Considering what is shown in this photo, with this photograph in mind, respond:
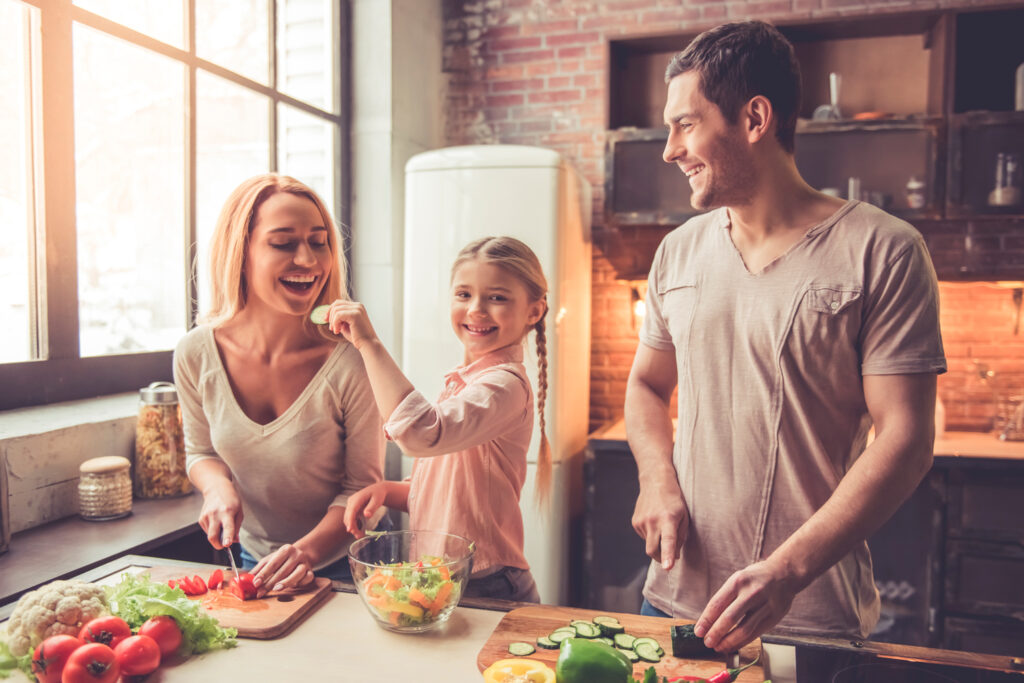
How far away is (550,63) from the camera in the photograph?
347 cm

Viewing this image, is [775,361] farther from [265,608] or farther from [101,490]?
[101,490]

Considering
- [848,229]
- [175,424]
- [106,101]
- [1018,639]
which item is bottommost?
[1018,639]

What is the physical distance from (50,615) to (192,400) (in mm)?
536

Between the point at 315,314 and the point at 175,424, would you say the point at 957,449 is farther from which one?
the point at 175,424

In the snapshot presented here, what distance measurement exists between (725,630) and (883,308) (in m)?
0.57

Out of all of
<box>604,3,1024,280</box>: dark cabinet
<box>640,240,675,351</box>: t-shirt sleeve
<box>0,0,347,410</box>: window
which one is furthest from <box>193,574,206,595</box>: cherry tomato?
<box>604,3,1024,280</box>: dark cabinet

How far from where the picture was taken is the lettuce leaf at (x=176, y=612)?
3.47 feet

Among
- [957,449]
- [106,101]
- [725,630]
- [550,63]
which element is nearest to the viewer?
[725,630]

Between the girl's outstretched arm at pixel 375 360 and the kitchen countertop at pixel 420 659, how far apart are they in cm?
34

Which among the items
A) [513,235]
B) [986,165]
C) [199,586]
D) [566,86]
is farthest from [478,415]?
[566,86]

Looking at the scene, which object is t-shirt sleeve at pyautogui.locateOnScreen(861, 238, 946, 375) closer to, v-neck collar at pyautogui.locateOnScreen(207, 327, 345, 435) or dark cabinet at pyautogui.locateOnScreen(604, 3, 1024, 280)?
v-neck collar at pyautogui.locateOnScreen(207, 327, 345, 435)

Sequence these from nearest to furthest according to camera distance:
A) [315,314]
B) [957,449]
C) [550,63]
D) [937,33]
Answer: [315,314] → [957,449] → [937,33] → [550,63]

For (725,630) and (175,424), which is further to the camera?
(175,424)

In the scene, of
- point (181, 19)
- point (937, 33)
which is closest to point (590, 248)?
point (937, 33)
